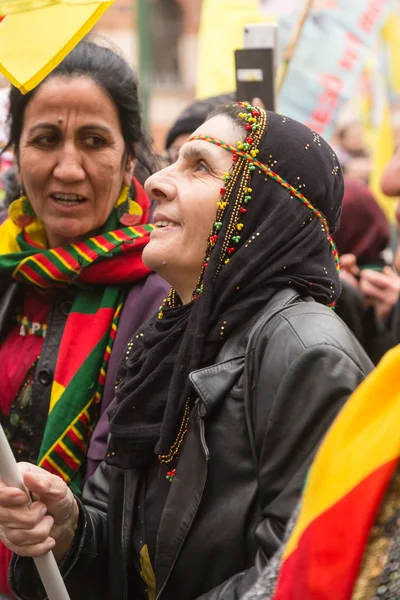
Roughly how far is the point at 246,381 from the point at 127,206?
108cm

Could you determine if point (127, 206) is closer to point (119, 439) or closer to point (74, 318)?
point (74, 318)

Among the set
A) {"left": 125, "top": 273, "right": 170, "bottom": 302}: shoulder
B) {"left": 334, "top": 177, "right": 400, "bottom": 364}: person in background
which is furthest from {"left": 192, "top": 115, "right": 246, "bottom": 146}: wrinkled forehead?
{"left": 334, "top": 177, "right": 400, "bottom": 364}: person in background

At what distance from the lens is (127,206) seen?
2.84 metres

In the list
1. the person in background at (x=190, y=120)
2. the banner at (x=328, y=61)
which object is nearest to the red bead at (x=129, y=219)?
the person in background at (x=190, y=120)

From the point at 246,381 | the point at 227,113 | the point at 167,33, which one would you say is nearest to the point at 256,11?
the point at 227,113

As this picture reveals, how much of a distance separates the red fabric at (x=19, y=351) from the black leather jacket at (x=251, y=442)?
83 centimetres

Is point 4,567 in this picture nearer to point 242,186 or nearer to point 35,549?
point 35,549

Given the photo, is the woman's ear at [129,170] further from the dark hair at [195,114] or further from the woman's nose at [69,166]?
the dark hair at [195,114]

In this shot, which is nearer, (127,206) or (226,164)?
(226,164)

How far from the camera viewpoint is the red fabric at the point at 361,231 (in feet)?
14.3

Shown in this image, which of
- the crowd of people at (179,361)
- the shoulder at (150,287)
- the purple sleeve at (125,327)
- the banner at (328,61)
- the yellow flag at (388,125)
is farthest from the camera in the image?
the yellow flag at (388,125)

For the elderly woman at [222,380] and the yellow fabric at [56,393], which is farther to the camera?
the yellow fabric at [56,393]

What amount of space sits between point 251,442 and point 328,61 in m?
4.04

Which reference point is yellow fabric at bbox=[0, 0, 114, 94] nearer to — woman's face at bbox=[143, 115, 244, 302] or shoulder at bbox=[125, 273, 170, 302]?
woman's face at bbox=[143, 115, 244, 302]
